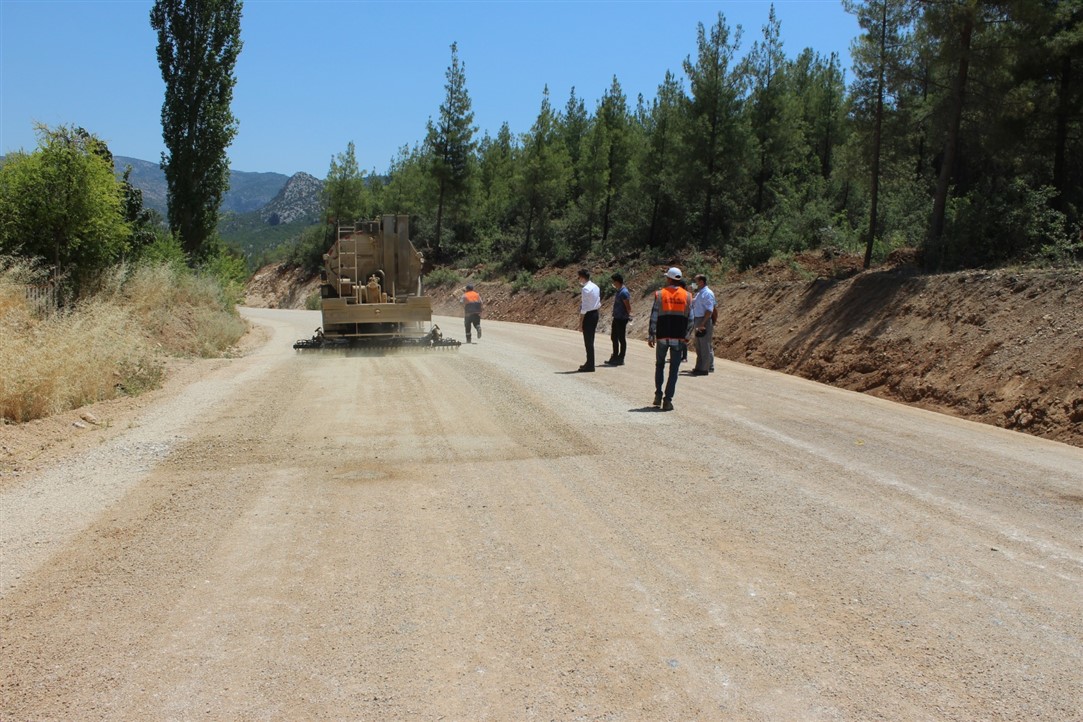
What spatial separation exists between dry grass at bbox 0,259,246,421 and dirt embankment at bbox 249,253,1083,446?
10.5 metres

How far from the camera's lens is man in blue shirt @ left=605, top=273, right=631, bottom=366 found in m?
16.2

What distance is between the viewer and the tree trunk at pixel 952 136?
57.5 ft

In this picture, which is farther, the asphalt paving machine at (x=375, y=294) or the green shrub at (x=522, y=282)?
the green shrub at (x=522, y=282)

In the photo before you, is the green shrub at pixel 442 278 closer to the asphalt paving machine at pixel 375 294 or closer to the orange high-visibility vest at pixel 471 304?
the orange high-visibility vest at pixel 471 304

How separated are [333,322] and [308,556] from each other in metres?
14.6

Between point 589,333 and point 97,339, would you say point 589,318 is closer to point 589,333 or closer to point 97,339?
point 589,333

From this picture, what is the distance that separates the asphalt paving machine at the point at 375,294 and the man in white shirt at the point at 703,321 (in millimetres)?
6553

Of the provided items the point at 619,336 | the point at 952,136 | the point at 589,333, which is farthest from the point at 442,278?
the point at 589,333

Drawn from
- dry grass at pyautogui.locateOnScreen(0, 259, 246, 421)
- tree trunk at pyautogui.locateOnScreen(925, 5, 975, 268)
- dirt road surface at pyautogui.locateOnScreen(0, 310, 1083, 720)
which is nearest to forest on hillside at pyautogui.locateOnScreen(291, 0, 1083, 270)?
tree trunk at pyautogui.locateOnScreen(925, 5, 975, 268)

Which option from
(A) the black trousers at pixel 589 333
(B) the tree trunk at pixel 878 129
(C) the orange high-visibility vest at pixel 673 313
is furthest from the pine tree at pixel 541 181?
(C) the orange high-visibility vest at pixel 673 313

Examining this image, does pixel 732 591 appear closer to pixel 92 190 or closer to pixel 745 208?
pixel 92 190

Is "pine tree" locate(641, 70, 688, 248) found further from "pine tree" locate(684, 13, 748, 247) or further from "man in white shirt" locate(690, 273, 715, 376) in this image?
"man in white shirt" locate(690, 273, 715, 376)

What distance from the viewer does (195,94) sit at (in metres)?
28.7

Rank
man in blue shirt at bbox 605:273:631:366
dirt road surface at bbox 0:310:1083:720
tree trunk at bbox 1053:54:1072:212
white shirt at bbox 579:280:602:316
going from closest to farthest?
dirt road surface at bbox 0:310:1083:720 → white shirt at bbox 579:280:602:316 → man in blue shirt at bbox 605:273:631:366 → tree trunk at bbox 1053:54:1072:212
